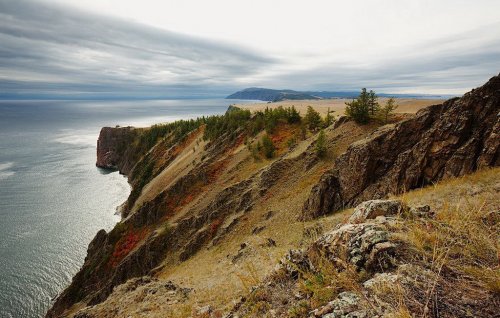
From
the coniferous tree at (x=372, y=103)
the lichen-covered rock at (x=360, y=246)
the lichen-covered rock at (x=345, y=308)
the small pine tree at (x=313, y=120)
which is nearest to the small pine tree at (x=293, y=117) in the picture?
the small pine tree at (x=313, y=120)

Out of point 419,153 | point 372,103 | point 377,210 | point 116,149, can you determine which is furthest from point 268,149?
point 116,149

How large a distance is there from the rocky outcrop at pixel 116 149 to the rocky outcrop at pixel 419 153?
11798cm

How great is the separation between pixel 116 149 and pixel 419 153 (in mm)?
142770

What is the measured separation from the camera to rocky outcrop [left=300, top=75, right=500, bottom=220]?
2210cm

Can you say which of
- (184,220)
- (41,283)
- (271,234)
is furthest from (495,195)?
(41,283)

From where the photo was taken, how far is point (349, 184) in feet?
97.0

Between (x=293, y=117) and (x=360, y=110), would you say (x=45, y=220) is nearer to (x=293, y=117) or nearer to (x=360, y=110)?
(x=293, y=117)

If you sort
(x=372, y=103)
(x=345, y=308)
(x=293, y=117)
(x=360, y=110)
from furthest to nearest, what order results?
(x=293, y=117)
(x=372, y=103)
(x=360, y=110)
(x=345, y=308)

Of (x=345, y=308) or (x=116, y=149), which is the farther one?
(x=116, y=149)

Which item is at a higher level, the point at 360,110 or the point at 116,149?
the point at 360,110

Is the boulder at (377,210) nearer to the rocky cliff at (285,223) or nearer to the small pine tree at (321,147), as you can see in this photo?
the rocky cliff at (285,223)

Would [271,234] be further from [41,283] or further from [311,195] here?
[41,283]

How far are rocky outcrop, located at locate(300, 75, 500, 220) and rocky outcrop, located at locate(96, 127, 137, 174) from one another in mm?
117977

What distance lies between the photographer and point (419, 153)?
25.3 metres
